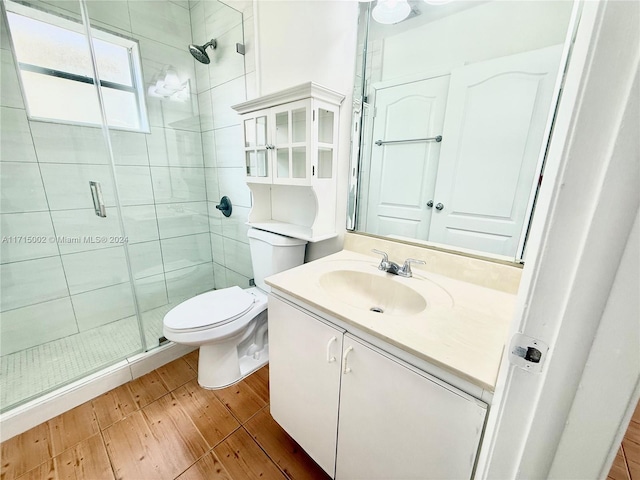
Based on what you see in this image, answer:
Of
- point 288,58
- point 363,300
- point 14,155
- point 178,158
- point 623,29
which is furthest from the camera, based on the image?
point 178,158

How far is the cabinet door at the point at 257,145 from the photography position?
52.4 inches

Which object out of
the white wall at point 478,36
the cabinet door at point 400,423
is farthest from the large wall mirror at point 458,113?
the cabinet door at point 400,423

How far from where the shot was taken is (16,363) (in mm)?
1516

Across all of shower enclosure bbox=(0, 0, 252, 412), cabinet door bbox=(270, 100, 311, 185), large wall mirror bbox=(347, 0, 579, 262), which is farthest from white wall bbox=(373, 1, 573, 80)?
shower enclosure bbox=(0, 0, 252, 412)

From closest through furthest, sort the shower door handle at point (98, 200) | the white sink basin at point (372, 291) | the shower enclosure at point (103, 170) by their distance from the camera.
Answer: the white sink basin at point (372, 291) < the shower enclosure at point (103, 170) < the shower door handle at point (98, 200)

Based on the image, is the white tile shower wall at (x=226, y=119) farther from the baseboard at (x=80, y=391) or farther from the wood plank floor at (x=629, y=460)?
the wood plank floor at (x=629, y=460)

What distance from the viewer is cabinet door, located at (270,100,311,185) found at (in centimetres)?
116

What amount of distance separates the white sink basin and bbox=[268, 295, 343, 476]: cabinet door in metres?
0.19

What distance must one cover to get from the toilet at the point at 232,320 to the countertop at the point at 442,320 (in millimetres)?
380

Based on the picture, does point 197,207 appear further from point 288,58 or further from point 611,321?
point 611,321

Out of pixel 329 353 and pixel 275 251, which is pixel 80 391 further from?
pixel 329 353

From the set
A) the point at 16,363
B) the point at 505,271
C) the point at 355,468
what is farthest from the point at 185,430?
the point at 505,271

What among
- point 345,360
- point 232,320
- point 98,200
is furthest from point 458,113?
point 98,200

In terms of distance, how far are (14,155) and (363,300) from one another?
6.94 feet
